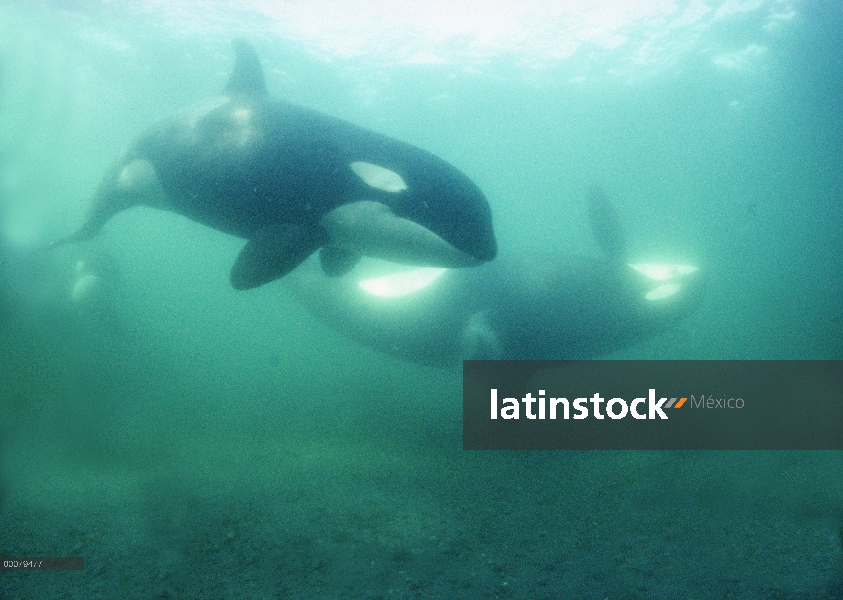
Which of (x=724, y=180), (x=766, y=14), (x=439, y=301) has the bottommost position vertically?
(x=439, y=301)

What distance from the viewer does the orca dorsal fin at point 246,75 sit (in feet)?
16.6

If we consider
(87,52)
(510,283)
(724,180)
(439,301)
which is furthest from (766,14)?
(724,180)

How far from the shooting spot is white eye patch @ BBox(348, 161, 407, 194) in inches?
161

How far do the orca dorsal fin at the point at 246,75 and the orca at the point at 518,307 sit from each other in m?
3.57

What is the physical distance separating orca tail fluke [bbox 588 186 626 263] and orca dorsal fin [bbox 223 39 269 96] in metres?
6.03

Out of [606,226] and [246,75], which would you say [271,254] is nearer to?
[246,75]

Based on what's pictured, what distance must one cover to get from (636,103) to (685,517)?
23753mm

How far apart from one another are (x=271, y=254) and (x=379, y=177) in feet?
3.75

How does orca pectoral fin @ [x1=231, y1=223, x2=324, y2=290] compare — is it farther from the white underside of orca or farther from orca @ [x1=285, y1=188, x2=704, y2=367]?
the white underside of orca

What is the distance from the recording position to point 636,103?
23.7 meters

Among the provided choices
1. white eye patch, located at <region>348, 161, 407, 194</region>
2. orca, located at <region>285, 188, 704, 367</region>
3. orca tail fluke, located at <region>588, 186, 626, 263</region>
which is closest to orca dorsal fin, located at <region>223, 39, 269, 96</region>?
white eye patch, located at <region>348, 161, 407, 194</region>

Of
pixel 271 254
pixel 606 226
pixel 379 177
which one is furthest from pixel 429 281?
pixel 271 254

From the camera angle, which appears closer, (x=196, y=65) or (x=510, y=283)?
(x=510, y=283)

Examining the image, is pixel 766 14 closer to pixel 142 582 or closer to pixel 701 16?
pixel 701 16
